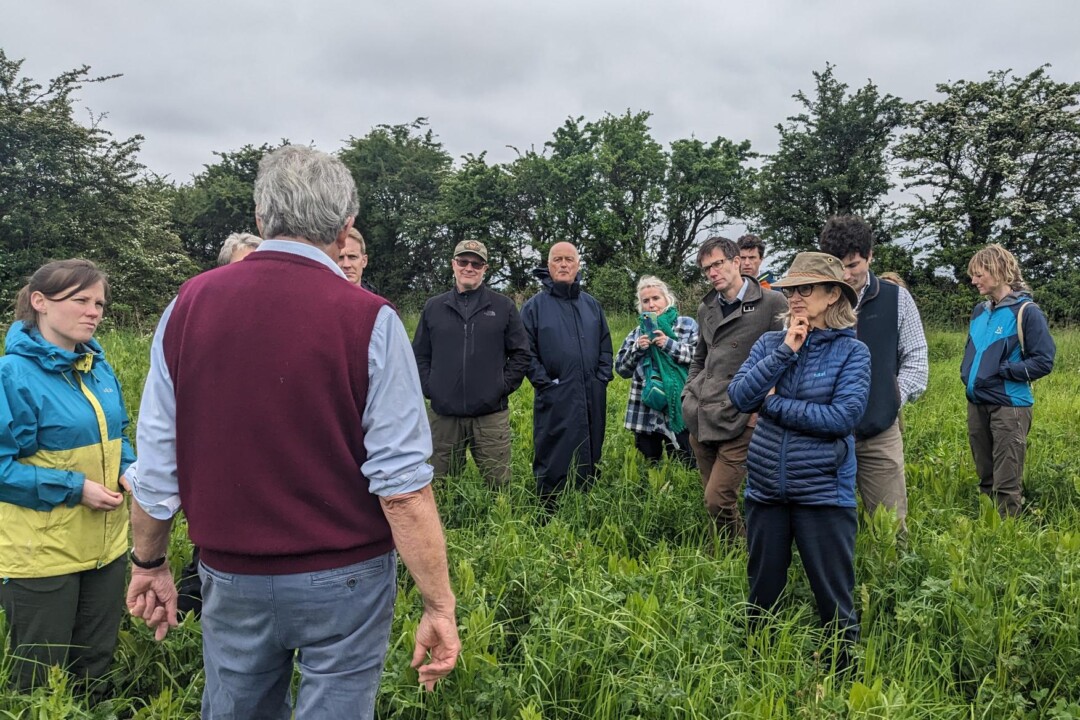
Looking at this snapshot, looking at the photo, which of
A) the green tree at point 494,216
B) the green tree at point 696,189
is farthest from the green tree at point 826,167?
the green tree at point 494,216

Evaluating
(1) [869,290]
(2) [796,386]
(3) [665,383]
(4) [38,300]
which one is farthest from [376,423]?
(3) [665,383]

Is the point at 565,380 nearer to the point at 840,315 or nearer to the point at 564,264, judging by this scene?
the point at 564,264

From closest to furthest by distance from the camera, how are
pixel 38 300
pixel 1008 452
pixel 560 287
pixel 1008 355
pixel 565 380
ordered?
pixel 38 300, pixel 1008 452, pixel 1008 355, pixel 565 380, pixel 560 287

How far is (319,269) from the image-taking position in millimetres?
1604

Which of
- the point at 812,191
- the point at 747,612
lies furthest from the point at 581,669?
the point at 812,191

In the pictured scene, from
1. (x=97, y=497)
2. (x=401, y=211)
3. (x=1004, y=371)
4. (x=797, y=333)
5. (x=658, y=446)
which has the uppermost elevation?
(x=401, y=211)

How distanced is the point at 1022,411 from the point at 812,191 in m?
20.1

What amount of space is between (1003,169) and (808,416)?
22.0 metres

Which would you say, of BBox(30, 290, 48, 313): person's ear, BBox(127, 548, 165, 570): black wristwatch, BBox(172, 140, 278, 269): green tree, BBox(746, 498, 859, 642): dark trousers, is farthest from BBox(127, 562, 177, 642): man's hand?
BBox(172, 140, 278, 269): green tree

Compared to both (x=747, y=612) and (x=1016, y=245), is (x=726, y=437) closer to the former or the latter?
(x=747, y=612)

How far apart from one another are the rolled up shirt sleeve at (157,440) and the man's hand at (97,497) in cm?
104

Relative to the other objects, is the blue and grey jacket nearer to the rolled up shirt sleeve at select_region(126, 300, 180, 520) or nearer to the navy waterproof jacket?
the navy waterproof jacket

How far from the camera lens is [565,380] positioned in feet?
16.3

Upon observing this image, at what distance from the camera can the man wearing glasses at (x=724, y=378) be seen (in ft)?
13.0
